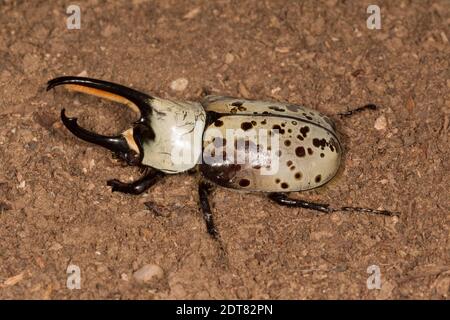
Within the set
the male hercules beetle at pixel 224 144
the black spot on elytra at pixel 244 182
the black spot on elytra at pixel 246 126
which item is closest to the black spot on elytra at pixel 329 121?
the male hercules beetle at pixel 224 144

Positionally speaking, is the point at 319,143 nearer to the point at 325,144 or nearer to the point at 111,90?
the point at 325,144

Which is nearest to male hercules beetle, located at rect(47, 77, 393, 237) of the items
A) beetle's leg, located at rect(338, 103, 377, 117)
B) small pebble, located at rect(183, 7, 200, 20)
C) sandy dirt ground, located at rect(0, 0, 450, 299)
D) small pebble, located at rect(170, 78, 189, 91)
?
sandy dirt ground, located at rect(0, 0, 450, 299)

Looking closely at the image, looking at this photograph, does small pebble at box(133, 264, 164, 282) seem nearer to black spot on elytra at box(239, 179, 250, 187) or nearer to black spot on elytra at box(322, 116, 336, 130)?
black spot on elytra at box(239, 179, 250, 187)

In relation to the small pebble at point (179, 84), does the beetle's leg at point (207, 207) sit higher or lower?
lower

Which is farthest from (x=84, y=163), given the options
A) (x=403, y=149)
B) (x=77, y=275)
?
(x=403, y=149)

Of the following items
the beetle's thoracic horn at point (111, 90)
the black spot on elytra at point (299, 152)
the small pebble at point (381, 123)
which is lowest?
the small pebble at point (381, 123)

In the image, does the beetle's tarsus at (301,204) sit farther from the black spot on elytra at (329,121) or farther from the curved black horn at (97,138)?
the curved black horn at (97,138)
